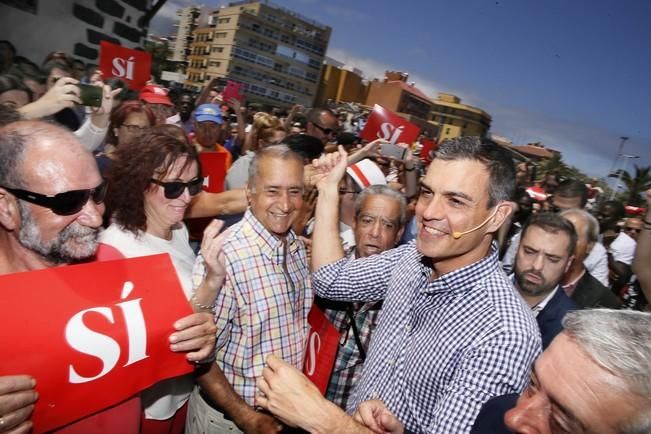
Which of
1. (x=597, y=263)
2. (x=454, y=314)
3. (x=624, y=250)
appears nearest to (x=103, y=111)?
(x=454, y=314)

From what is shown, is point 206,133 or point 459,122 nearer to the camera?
point 206,133

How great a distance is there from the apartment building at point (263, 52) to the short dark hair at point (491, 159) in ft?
280

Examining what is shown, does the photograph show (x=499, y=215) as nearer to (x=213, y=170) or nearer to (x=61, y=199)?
(x=61, y=199)

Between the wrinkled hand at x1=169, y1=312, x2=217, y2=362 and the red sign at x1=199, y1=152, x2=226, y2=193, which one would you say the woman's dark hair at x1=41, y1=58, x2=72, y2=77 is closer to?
the red sign at x1=199, y1=152, x2=226, y2=193

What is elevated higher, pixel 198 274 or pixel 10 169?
pixel 10 169

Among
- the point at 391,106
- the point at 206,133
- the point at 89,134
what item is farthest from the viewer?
the point at 391,106

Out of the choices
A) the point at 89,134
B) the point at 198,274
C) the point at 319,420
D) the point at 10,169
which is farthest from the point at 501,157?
the point at 89,134

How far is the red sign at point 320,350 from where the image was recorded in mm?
2408

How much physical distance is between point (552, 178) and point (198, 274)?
12.0 metres

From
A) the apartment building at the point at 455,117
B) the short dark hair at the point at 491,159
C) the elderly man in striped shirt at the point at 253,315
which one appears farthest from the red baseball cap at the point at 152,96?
the apartment building at the point at 455,117

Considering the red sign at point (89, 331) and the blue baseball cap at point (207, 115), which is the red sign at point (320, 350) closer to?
the red sign at point (89, 331)

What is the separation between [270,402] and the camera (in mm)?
1599

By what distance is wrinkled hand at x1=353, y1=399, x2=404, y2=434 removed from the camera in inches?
61.8

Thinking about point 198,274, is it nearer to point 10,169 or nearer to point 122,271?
point 122,271
